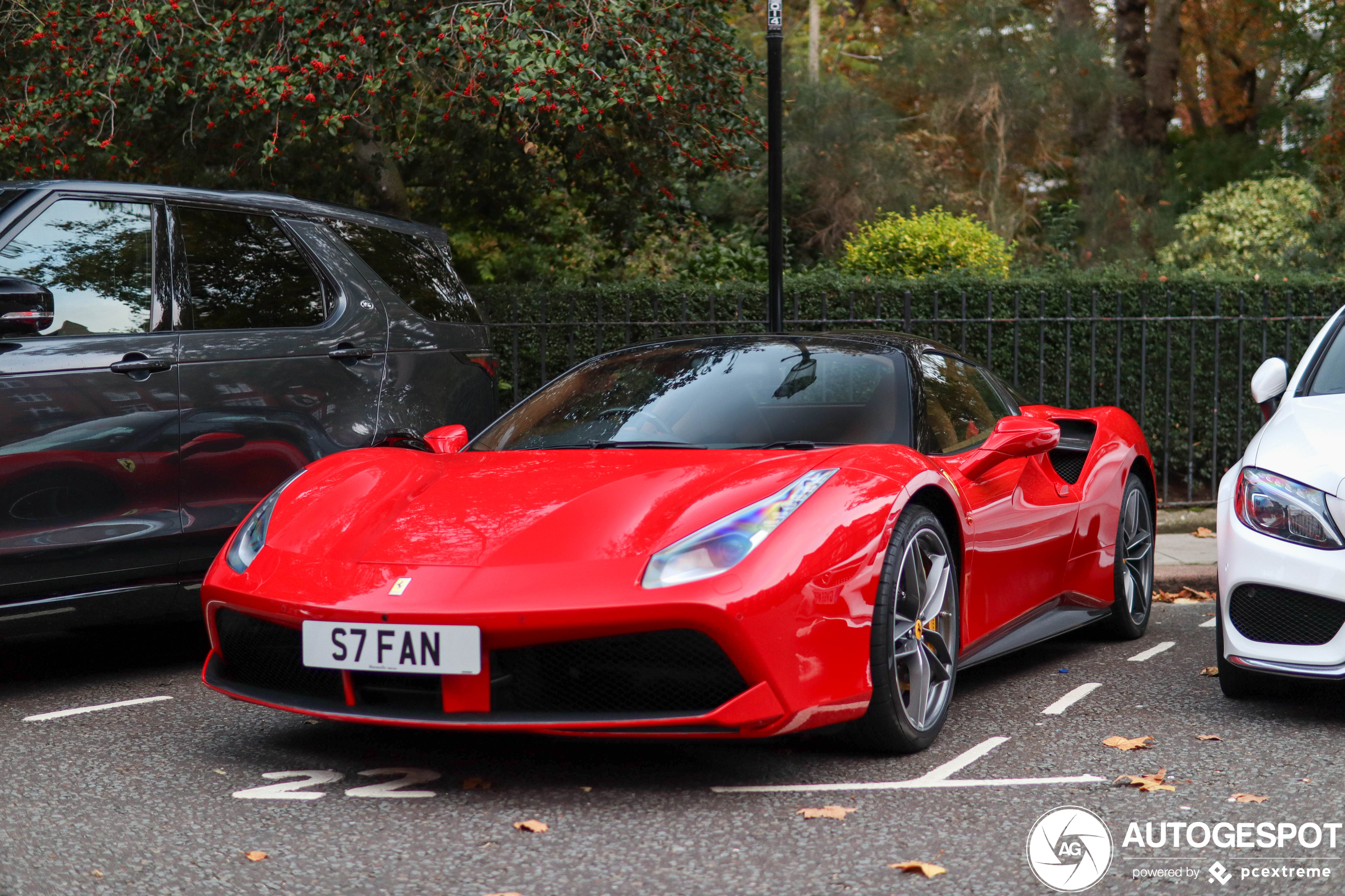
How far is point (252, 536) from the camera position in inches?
159

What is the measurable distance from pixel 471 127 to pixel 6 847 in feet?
26.0

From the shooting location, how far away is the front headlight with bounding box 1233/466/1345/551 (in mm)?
4188

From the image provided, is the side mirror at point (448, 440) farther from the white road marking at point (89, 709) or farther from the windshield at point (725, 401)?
the white road marking at point (89, 709)

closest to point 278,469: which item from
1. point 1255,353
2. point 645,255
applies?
point 1255,353

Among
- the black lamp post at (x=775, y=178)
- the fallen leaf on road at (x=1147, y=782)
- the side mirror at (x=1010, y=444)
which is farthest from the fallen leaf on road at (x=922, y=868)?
the black lamp post at (x=775, y=178)

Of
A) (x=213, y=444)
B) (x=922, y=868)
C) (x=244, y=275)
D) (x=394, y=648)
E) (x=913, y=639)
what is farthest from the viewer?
(x=244, y=275)

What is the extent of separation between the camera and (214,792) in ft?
12.0

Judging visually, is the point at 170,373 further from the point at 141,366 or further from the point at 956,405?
the point at 956,405

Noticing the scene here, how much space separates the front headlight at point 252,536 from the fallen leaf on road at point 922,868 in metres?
1.90

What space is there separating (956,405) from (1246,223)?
1463 centimetres

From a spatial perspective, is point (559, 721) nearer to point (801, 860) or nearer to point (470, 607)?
point (470, 607)

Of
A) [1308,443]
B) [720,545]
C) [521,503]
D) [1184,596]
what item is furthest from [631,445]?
[1184,596]

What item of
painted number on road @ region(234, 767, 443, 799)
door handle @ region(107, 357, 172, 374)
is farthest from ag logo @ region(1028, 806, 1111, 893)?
A: door handle @ region(107, 357, 172, 374)

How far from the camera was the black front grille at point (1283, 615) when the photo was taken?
13.7 feet
